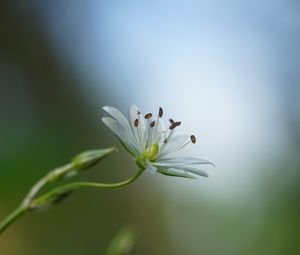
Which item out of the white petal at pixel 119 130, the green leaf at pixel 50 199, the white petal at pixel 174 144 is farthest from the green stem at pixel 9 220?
the white petal at pixel 174 144

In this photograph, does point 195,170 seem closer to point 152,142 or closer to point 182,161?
point 182,161

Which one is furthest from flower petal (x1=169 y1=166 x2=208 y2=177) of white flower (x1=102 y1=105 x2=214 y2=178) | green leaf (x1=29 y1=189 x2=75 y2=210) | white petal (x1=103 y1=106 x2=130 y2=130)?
green leaf (x1=29 y1=189 x2=75 y2=210)

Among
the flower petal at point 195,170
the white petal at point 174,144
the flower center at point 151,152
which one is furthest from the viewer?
the white petal at point 174,144

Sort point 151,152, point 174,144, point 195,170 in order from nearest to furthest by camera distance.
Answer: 1. point 195,170
2. point 151,152
3. point 174,144

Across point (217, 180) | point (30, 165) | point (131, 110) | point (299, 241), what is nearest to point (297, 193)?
point (299, 241)

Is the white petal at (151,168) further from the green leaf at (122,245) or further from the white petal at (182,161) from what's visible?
the green leaf at (122,245)

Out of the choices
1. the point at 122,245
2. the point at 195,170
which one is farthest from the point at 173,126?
the point at 122,245

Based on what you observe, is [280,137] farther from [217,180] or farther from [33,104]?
[33,104]
